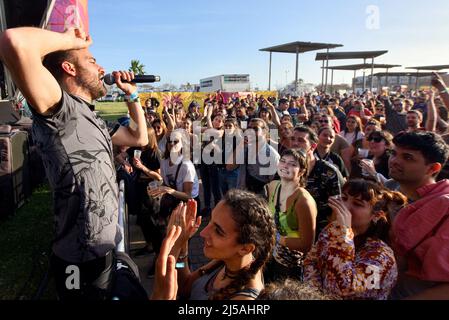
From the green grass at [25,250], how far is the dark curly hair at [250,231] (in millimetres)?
2738

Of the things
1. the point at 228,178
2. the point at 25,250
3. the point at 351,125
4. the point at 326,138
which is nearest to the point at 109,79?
the point at 326,138

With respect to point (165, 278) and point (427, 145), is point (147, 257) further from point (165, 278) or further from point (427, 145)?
point (427, 145)

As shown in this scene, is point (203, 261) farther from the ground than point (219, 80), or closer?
closer

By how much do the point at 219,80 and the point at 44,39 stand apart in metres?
41.6

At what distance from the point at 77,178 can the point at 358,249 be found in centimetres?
162

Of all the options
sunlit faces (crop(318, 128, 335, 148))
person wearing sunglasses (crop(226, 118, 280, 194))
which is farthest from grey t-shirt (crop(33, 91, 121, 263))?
sunlit faces (crop(318, 128, 335, 148))

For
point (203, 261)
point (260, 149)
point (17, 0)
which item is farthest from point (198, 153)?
point (17, 0)

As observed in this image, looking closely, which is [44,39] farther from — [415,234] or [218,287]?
[415,234]

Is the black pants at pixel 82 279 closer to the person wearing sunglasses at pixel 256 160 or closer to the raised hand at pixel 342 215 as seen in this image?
the raised hand at pixel 342 215

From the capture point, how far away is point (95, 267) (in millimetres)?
1695

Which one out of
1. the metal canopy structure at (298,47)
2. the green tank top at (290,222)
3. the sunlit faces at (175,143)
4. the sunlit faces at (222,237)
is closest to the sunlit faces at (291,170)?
the green tank top at (290,222)

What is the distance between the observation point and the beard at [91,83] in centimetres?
177

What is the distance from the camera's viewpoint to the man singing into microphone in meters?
1.48

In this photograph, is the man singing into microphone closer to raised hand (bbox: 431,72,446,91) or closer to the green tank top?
the green tank top
